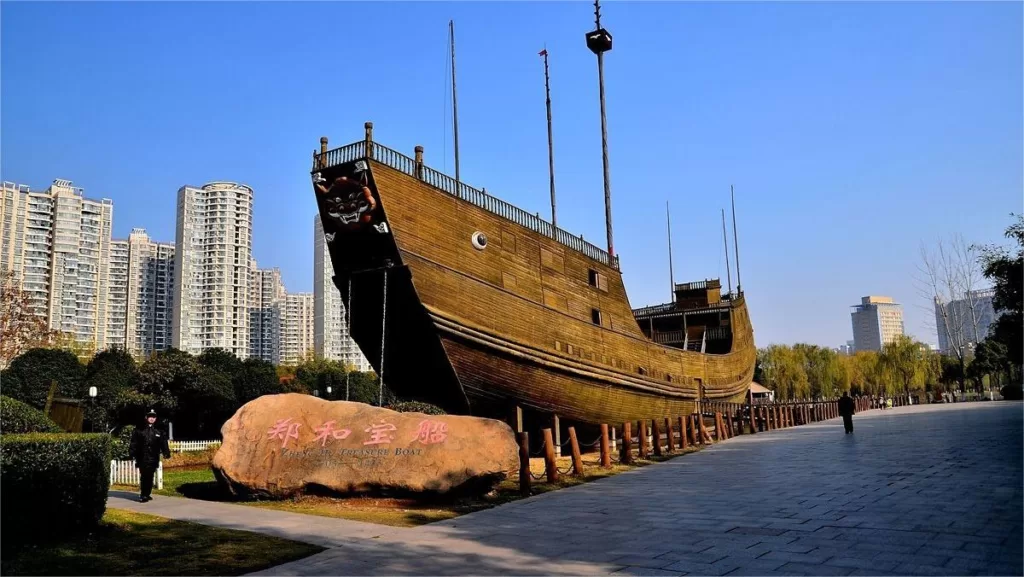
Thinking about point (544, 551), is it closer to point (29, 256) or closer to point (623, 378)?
point (623, 378)

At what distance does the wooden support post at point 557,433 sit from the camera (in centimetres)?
1761

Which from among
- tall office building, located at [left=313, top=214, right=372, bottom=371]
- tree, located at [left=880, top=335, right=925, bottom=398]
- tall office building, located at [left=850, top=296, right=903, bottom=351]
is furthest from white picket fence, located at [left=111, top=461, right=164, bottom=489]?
tall office building, located at [left=850, top=296, right=903, bottom=351]

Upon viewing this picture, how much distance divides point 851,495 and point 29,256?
228 ft

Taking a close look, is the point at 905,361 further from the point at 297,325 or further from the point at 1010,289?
the point at 297,325

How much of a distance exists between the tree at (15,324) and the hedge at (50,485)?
3009 cm

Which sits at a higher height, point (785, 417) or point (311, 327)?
point (311, 327)

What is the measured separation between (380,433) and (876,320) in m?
205

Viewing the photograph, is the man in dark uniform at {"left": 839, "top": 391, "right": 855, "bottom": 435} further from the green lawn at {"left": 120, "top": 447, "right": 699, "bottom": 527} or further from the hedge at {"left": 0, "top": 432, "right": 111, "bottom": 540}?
the hedge at {"left": 0, "top": 432, "right": 111, "bottom": 540}

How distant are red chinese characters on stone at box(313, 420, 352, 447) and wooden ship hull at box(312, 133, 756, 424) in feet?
13.1

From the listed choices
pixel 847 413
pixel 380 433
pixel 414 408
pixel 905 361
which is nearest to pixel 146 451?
pixel 380 433

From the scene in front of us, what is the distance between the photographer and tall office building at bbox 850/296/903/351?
184m

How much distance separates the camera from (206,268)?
71.2 metres

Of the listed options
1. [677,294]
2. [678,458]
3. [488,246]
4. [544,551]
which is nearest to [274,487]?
[544,551]

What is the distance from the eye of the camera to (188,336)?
70062mm
